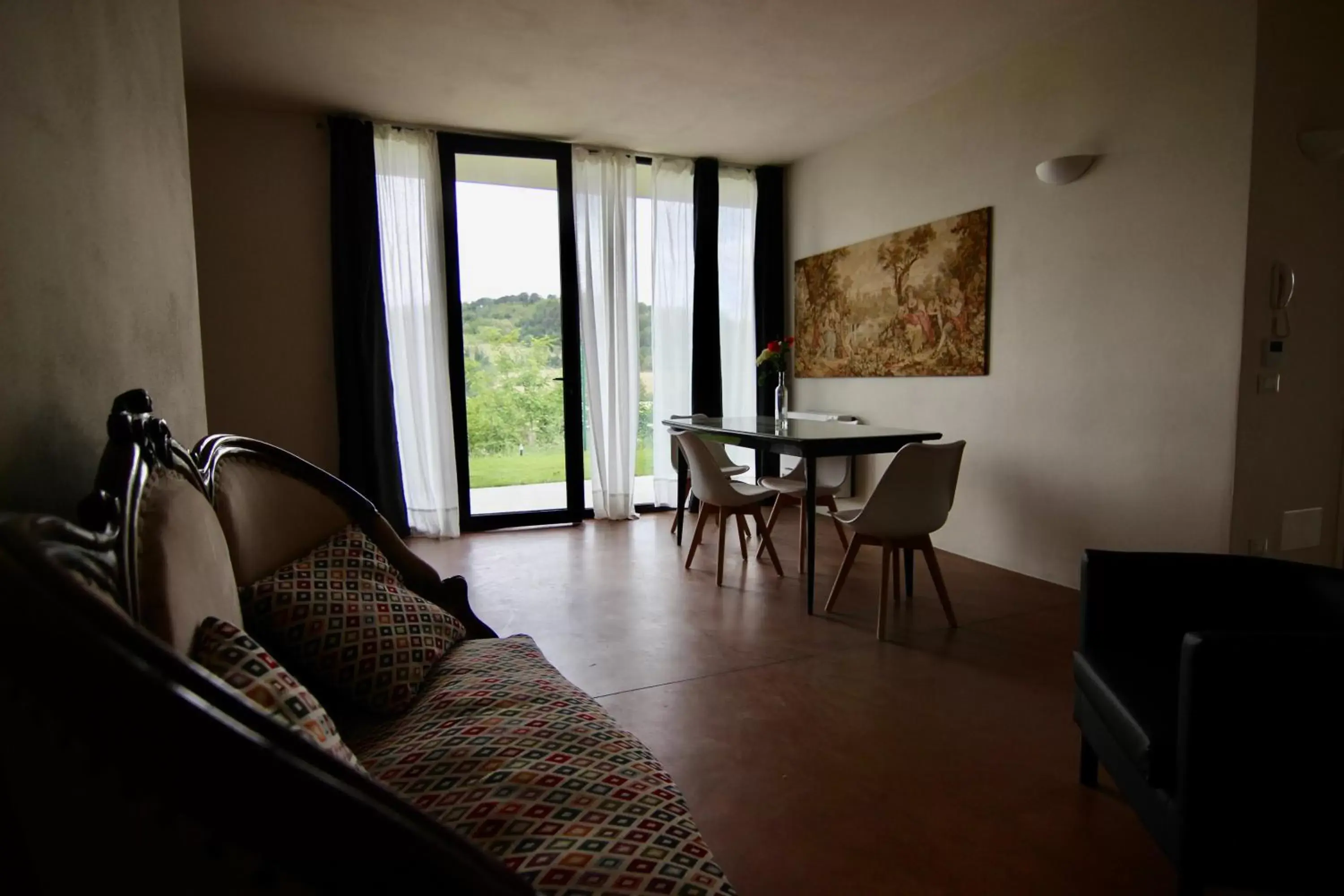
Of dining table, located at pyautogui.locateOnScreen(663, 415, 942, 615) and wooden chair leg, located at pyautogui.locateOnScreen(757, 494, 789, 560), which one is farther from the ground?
dining table, located at pyautogui.locateOnScreen(663, 415, 942, 615)

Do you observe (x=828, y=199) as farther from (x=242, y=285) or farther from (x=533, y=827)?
(x=533, y=827)

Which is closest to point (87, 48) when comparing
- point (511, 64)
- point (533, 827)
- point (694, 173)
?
point (533, 827)

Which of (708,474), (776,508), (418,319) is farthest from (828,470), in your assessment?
(418,319)

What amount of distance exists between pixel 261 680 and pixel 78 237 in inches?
35.0

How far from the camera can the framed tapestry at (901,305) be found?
424 cm

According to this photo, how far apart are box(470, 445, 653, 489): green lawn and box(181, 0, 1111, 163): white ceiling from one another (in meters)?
2.35

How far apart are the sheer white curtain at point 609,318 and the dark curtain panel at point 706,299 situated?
0.49 meters

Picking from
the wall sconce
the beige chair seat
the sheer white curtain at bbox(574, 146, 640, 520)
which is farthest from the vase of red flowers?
the wall sconce

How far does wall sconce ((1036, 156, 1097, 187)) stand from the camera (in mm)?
3516

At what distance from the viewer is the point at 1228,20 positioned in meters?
2.98

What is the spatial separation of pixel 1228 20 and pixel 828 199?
2.77 m

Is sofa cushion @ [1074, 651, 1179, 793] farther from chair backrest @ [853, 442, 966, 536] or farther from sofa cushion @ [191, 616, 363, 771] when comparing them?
sofa cushion @ [191, 616, 363, 771]

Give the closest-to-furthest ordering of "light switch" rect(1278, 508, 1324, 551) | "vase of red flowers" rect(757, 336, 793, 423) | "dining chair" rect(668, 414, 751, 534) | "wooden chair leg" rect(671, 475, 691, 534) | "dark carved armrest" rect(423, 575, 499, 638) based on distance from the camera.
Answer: "dark carved armrest" rect(423, 575, 499, 638) < "light switch" rect(1278, 508, 1324, 551) < "vase of red flowers" rect(757, 336, 793, 423) < "dining chair" rect(668, 414, 751, 534) < "wooden chair leg" rect(671, 475, 691, 534)

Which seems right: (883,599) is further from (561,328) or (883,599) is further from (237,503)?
(561,328)
